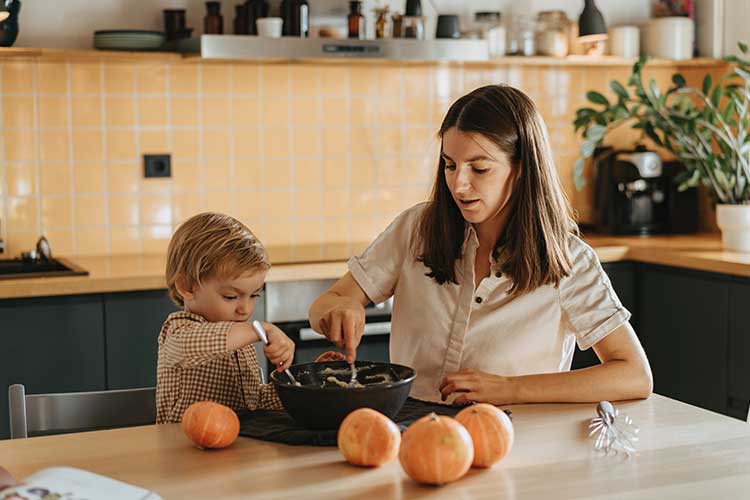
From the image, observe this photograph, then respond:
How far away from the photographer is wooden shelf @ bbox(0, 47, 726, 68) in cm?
338

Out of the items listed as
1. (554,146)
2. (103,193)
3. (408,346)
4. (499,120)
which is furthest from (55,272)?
(554,146)

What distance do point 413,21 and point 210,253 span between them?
2.00m

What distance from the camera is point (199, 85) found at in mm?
3713

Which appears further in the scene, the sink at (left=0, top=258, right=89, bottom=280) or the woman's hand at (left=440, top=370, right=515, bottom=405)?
the sink at (left=0, top=258, right=89, bottom=280)

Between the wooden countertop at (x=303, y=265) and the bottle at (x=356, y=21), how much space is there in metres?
0.75

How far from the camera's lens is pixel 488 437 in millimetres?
1468

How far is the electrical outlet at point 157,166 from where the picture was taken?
3.67 meters

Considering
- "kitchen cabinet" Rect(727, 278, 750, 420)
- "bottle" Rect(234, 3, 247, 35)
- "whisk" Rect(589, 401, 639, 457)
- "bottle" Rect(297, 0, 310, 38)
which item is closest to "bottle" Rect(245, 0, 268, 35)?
"bottle" Rect(234, 3, 247, 35)

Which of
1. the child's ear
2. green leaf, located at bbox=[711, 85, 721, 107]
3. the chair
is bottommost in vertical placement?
the chair

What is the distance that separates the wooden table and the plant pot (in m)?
1.93

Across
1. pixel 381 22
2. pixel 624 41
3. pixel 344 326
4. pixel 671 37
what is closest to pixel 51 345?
pixel 344 326

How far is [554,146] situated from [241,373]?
2615mm

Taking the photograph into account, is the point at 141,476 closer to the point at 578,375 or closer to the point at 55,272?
the point at 578,375

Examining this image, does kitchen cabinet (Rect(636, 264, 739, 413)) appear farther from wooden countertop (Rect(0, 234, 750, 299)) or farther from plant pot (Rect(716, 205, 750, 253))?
plant pot (Rect(716, 205, 750, 253))
